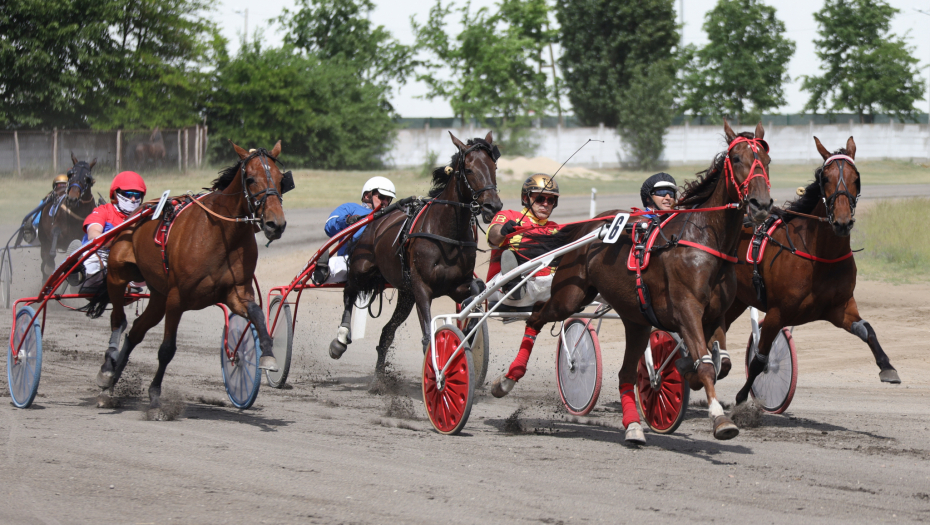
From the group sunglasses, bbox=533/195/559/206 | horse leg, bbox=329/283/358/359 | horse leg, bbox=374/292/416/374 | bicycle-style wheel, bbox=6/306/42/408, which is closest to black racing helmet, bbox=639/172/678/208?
sunglasses, bbox=533/195/559/206

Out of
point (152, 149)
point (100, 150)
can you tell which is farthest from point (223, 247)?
point (152, 149)

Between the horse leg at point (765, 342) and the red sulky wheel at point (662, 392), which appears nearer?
the red sulky wheel at point (662, 392)

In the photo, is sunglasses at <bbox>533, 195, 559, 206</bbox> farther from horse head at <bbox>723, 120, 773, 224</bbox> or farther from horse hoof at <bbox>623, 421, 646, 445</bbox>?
horse hoof at <bbox>623, 421, 646, 445</bbox>

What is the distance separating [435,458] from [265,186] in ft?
7.62

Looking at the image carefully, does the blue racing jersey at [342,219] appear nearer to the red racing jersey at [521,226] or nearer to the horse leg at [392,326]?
the horse leg at [392,326]

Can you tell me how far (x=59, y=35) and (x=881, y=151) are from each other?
33667 mm

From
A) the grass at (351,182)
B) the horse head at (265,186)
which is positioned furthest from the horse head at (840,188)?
the grass at (351,182)

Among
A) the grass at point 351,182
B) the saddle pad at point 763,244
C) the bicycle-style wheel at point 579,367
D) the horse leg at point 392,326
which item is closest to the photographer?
the saddle pad at point 763,244

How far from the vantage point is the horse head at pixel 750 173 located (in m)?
5.21

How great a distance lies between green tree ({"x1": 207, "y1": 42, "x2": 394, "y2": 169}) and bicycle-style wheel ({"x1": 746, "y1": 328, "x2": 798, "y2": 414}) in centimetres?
3074

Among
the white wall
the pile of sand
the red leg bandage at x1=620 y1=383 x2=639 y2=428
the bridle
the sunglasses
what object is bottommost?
the red leg bandage at x1=620 y1=383 x2=639 y2=428

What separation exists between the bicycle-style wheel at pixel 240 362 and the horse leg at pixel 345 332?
5.13ft

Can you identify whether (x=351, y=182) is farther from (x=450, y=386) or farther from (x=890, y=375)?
(x=890, y=375)

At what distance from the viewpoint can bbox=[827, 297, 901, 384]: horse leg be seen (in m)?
6.53
